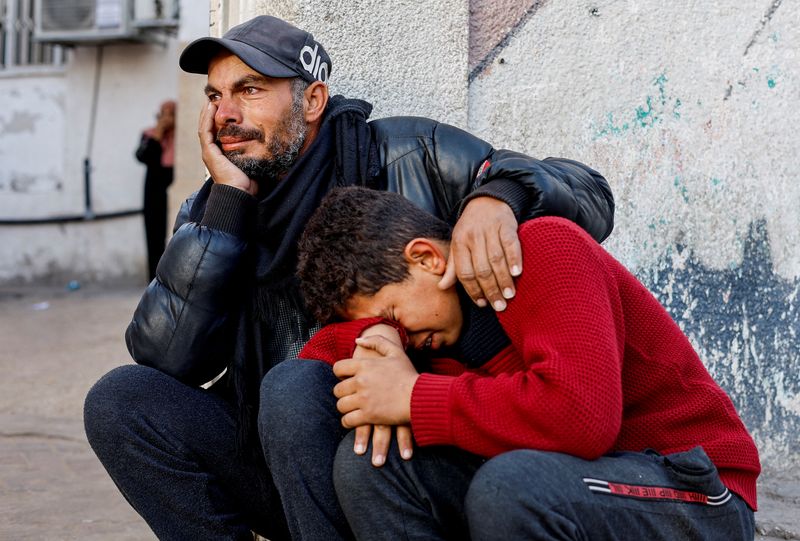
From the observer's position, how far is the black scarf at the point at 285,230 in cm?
247

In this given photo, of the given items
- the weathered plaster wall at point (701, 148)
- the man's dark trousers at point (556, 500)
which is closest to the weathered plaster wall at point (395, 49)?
the weathered plaster wall at point (701, 148)

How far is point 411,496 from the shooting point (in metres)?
1.90

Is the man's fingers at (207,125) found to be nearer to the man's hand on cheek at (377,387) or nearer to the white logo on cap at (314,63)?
the white logo on cap at (314,63)

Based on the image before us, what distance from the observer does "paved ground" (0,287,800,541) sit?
3.23m

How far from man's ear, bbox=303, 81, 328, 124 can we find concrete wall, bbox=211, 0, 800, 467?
722 millimetres

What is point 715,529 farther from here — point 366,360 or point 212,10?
point 212,10

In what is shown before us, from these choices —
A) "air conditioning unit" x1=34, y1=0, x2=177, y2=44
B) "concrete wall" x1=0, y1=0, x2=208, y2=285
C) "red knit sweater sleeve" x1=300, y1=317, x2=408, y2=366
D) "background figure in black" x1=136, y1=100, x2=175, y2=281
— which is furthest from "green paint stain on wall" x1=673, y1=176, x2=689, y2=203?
"concrete wall" x1=0, y1=0, x2=208, y2=285

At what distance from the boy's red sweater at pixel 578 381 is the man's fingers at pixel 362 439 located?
0.10m

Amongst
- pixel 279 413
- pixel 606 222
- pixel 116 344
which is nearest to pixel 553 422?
pixel 279 413

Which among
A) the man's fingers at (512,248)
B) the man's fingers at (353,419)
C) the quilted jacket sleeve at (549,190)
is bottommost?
the man's fingers at (353,419)

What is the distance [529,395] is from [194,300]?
39.3 inches

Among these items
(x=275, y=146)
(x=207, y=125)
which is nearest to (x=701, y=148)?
(x=275, y=146)

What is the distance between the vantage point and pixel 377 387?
1911 millimetres

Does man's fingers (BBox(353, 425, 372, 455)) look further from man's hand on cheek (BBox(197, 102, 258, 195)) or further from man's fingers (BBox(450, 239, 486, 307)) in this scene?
man's hand on cheek (BBox(197, 102, 258, 195))
